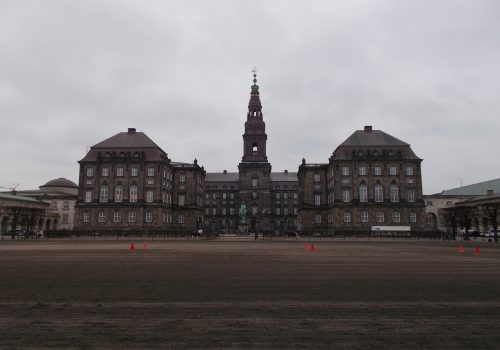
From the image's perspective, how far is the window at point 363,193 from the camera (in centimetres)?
8400

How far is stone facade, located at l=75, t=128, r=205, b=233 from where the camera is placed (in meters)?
86.9

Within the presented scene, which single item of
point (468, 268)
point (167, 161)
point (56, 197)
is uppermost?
point (167, 161)

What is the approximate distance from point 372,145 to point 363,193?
10.8 meters

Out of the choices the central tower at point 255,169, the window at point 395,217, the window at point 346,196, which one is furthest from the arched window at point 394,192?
the central tower at point 255,169

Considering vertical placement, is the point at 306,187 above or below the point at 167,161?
below

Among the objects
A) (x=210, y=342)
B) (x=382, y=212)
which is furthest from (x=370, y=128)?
(x=210, y=342)

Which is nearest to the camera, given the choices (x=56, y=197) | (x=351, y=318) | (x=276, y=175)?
(x=351, y=318)

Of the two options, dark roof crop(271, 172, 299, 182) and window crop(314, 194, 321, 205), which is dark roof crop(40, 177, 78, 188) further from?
window crop(314, 194, 321, 205)

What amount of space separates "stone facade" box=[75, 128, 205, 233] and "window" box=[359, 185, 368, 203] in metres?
42.8

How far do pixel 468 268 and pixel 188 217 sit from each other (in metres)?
83.7

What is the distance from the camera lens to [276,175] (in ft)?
505

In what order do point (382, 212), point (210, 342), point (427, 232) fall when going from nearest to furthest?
1. point (210, 342)
2. point (427, 232)
3. point (382, 212)

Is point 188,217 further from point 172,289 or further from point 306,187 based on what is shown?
point 172,289

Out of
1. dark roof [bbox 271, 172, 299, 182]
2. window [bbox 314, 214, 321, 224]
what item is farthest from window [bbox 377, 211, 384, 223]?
dark roof [bbox 271, 172, 299, 182]
